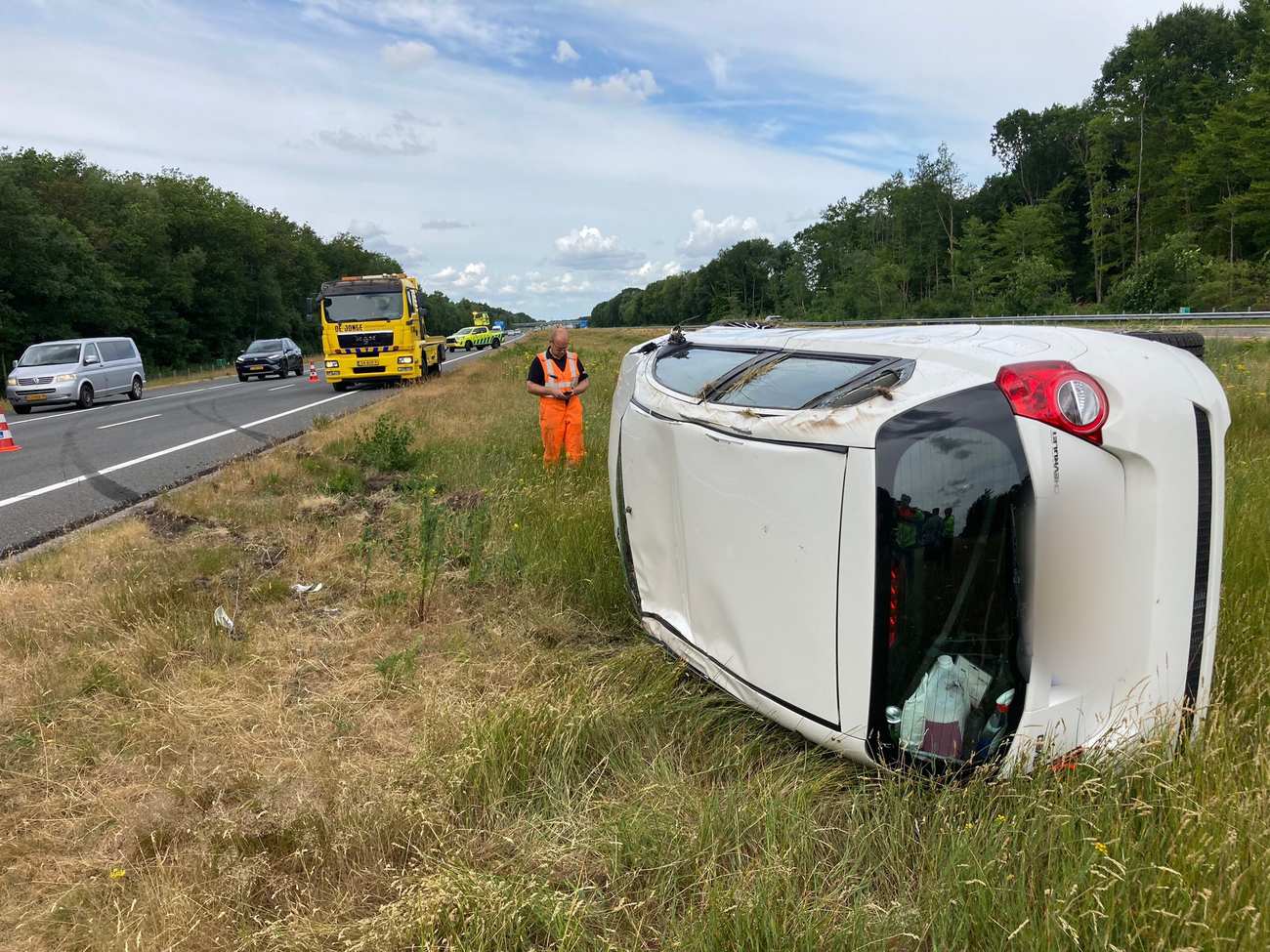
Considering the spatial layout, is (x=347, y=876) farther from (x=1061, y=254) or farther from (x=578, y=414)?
(x=1061, y=254)

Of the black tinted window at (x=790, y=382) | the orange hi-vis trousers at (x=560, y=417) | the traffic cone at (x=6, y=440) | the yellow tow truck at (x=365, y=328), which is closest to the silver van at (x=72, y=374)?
the yellow tow truck at (x=365, y=328)

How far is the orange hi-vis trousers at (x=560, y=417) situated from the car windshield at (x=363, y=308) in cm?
1607

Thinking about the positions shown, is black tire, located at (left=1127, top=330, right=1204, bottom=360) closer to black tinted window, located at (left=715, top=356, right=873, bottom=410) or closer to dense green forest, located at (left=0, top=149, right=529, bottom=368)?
black tinted window, located at (left=715, top=356, right=873, bottom=410)

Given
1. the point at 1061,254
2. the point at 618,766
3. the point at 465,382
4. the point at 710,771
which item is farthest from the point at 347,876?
the point at 1061,254

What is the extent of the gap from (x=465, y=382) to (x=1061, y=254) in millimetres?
61474

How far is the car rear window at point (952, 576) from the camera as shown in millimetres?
1986

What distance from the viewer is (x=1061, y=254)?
2628 inches

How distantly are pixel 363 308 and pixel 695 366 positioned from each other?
2066 centimetres

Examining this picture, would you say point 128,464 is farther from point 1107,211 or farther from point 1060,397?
point 1107,211

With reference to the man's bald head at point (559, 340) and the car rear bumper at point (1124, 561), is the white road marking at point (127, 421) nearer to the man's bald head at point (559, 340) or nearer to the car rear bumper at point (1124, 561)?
the man's bald head at point (559, 340)

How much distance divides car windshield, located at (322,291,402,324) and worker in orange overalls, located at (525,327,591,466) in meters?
16.0

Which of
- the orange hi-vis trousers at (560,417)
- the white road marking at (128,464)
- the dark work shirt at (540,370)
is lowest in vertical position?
the white road marking at (128,464)

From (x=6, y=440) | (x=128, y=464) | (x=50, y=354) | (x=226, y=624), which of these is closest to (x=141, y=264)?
(x=50, y=354)

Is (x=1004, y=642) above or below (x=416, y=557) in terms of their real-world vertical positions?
above
